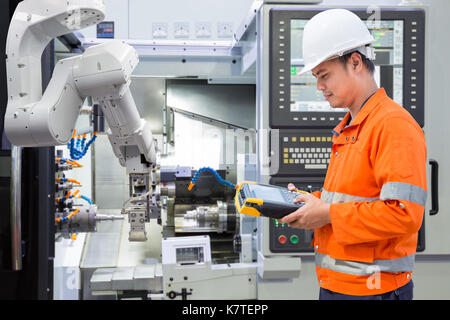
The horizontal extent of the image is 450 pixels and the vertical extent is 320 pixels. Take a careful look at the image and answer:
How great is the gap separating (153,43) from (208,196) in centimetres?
121

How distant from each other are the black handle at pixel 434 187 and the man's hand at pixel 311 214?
1152 mm

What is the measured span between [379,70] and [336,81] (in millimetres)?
900

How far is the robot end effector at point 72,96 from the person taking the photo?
146 centimetres

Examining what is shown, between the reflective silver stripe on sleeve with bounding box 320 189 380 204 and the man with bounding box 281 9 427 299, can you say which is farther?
the reflective silver stripe on sleeve with bounding box 320 189 380 204

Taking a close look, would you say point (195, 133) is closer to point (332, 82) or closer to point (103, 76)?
point (103, 76)

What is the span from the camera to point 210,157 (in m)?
2.93

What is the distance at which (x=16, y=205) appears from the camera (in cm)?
172

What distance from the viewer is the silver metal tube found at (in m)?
1.71

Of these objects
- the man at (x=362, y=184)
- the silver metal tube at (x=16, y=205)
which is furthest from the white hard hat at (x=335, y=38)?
the silver metal tube at (x=16, y=205)

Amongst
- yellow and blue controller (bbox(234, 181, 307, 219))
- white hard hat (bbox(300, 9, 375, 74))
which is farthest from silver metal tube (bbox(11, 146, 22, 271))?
white hard hat (bbox(300, 9, 375, 74))

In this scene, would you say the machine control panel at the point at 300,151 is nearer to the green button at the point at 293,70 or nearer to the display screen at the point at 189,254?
the green button at the point at 293,70

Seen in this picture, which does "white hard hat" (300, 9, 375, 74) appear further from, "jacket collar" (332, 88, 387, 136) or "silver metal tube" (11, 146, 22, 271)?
"silver metal tube" (11, 146, 22, 271)

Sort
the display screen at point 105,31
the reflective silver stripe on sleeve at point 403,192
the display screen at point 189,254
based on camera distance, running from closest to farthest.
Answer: the reflective silver stripe on sleeve at point 403,192, the display screen at point 189,254, the display screen at point 105,31

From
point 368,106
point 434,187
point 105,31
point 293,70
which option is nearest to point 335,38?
point 368,106
